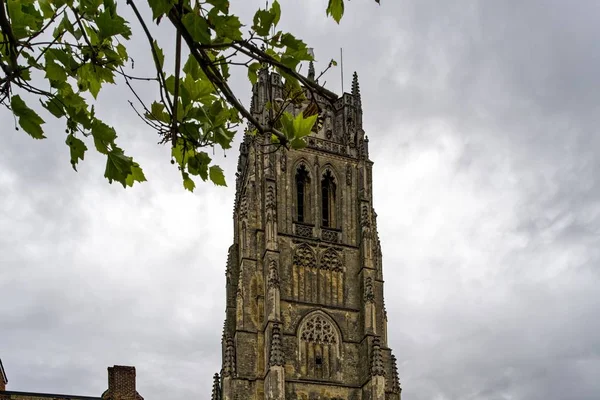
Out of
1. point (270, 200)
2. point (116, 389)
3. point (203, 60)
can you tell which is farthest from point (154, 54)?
point (270, 200)

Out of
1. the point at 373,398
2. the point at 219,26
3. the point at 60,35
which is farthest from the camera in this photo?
the point at 373,398

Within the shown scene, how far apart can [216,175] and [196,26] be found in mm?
1561

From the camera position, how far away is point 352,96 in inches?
1921

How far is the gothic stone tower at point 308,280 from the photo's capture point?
38.7 m

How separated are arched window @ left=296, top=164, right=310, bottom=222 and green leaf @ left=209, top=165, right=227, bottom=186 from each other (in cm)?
3793

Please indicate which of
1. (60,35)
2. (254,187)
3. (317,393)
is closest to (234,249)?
(254,187)

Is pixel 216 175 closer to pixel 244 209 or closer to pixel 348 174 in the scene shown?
pixel 244 209

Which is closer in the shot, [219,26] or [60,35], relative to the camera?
[219,26]

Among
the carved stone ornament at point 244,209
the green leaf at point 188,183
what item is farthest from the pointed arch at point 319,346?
the green leaf at point 188,183

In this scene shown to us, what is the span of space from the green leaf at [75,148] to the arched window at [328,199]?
129 ft

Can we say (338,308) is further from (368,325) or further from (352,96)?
(352,96)

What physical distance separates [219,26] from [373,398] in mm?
35226

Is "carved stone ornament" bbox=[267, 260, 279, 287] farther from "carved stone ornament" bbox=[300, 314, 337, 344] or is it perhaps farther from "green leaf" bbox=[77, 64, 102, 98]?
"green leaf" bbox=[77, 64, 102, 98]

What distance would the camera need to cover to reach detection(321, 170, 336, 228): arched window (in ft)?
147
